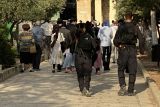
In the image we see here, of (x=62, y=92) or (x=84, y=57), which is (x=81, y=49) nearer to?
(x=84, y=57)

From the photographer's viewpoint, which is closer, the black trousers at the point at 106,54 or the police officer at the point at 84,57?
the police officer at the point at 84,57

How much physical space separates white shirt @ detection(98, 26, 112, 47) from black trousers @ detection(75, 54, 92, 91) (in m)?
6.49

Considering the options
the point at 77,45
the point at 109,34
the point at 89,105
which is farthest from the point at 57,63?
the point at 89,105

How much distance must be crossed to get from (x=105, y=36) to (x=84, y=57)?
6669 millimetres

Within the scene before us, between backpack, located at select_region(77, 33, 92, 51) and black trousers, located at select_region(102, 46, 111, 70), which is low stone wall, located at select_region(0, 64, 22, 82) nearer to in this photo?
black trousers, located at select_region(102, 46, 111, 70)

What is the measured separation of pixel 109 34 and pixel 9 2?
5.69 meters

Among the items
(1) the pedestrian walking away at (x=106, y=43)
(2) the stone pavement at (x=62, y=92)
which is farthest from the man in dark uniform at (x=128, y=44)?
(1) the pedestrian walking away at (x=106, y=43)

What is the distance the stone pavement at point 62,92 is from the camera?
1172 centimetres

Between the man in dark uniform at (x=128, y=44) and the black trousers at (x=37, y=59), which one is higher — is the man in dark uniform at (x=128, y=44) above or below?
above

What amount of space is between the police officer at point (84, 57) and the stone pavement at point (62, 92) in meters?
0.36

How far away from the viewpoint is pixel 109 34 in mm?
19953

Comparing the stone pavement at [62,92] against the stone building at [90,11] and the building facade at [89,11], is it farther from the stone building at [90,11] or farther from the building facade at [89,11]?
the building facade at [89,11]

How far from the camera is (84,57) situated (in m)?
13.2

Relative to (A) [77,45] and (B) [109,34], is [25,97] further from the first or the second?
(B) [109,34]
